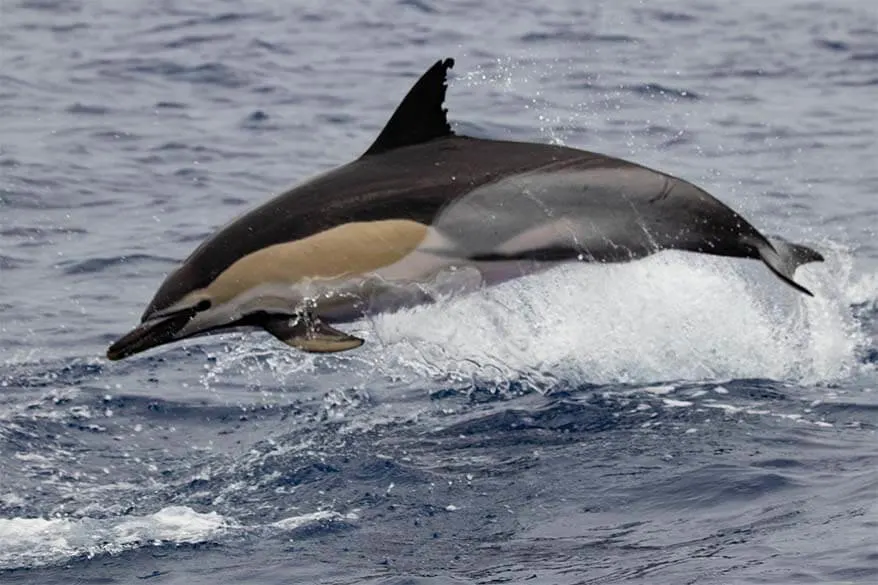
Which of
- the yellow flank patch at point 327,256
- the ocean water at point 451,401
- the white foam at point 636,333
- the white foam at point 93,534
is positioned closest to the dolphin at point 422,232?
the yellow flank patch at point 327,256

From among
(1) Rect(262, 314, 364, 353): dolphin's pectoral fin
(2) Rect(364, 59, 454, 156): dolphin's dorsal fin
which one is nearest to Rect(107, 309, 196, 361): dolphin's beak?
(1) Rect(262, 314, 364, 353): dolphin's pectoral fin

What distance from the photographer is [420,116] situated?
31.3ft

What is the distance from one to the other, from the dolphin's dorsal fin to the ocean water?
0.98 m

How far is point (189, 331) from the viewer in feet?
29.8

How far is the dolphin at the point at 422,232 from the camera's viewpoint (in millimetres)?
9141

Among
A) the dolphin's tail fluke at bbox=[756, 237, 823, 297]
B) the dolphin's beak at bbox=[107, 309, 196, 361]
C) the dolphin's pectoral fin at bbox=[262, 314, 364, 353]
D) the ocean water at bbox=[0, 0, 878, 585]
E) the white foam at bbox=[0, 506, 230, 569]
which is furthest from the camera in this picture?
the dolphin's tail fluke at bbox=[756, 237, 823, 297]

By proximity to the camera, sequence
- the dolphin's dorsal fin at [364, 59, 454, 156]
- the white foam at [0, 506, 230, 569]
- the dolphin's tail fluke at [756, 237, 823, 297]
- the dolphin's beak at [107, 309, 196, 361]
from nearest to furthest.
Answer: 1. the white foam at [0, 506, 230, 569]
2. the dolphin's beak at [107, 309, 196, 361]
3. the dolphin's dorsal fin at [364, 59, 454, 156]
4. the dolphin's tail fluke at [756, 237, 823, 297]

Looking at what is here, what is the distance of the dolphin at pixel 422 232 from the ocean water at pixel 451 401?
0.62 m

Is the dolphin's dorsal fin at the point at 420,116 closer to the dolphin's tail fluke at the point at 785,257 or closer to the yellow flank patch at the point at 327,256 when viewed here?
the yellow flank patch at the point at 327,256

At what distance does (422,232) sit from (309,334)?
0.91 meters

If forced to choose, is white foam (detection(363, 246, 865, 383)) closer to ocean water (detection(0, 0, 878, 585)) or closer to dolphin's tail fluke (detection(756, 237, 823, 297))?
ocean water (detection(0, 0, 878, 585))

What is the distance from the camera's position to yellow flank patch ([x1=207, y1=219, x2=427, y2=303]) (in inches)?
360

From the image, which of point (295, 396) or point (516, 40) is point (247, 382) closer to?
point (295, 396)

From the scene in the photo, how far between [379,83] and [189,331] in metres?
13.8
